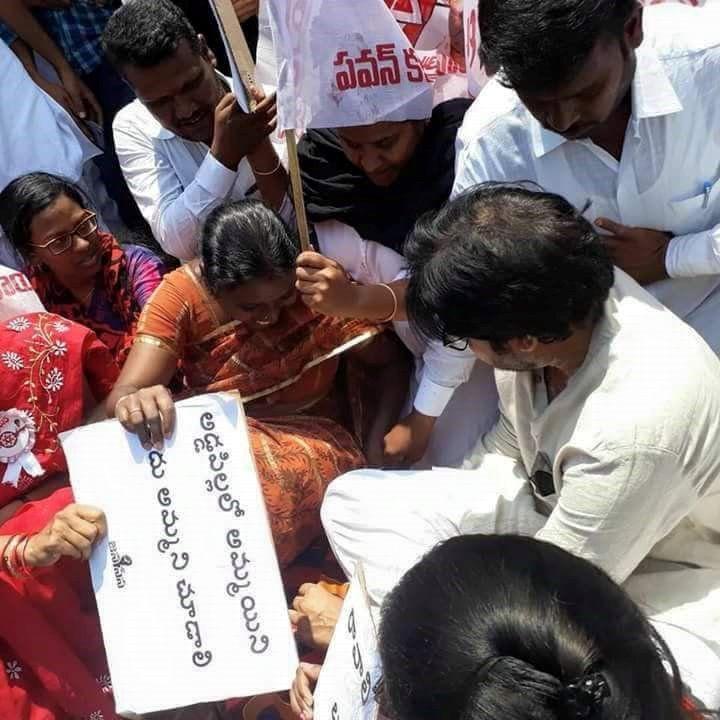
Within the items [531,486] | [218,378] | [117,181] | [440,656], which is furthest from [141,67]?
[440,656]

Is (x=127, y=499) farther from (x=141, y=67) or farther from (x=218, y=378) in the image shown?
(x=141, y=67)

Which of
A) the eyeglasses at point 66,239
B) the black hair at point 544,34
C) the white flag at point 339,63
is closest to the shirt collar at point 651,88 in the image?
the black hair at point 544,34

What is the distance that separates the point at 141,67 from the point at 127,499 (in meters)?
1.22

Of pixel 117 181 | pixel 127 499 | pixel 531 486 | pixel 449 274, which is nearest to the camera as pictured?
pixel 449 274

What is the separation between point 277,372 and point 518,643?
1.34 meters

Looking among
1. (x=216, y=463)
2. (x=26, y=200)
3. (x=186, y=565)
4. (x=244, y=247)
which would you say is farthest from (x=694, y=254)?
(x=26, y=200)

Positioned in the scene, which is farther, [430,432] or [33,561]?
[430,432]

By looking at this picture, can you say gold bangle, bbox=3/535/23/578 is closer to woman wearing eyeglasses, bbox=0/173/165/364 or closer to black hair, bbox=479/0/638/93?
woman wearing eyeglasses, bbox=0/173/165/364

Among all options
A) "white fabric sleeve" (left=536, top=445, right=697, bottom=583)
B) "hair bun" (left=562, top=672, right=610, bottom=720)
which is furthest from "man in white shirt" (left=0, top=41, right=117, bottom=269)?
"hair bun" (left=562, top=672, right=610, bottom=720)

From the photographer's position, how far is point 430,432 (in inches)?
90.8

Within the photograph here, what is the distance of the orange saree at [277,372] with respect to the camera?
212 cm

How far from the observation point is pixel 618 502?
1.44 m

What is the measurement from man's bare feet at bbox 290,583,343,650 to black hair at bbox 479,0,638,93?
3.70ft

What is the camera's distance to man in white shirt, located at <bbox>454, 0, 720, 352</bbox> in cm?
147
